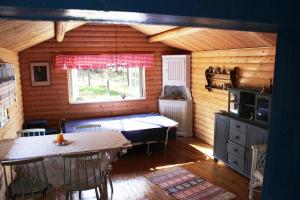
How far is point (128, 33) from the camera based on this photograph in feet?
20.4

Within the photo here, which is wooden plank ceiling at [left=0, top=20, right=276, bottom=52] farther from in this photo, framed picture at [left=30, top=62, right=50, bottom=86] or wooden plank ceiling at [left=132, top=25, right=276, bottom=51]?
framed picture at [left=30, top=62, right=50, bottom=86]

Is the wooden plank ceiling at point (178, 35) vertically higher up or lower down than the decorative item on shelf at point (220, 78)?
higher up

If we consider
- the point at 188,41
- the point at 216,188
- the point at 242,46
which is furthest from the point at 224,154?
the point at 188,41

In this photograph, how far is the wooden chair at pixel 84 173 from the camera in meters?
2.96

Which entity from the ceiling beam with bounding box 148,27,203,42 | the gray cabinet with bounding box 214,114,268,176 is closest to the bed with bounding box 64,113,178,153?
the gray cabinet with bounding box 214,114,268,176

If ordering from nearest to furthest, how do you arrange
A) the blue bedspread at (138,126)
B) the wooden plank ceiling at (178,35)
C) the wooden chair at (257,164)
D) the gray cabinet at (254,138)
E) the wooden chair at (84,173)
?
the wooden chair at (84,173)
the wooden chair at (257,164)
the wooden plank ceiling at (178,35)
the gray cabinet at (254,138)
the blue bedspread at (138,126)

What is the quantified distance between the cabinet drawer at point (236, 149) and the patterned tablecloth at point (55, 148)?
6.41 feet

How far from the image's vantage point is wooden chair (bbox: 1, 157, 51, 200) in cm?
274

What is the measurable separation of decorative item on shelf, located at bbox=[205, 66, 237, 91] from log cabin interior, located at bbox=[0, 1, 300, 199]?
0.02 meters

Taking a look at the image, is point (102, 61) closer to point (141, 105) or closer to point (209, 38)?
point (141, 105)

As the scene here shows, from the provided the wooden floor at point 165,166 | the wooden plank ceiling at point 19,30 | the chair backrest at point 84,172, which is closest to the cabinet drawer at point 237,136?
the wooden floor at point 165,166

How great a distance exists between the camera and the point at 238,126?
4.23 meters

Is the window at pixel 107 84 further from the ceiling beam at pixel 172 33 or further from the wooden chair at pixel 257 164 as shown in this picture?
the wooden chair at pixel 257 164

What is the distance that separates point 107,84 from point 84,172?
3.68m
